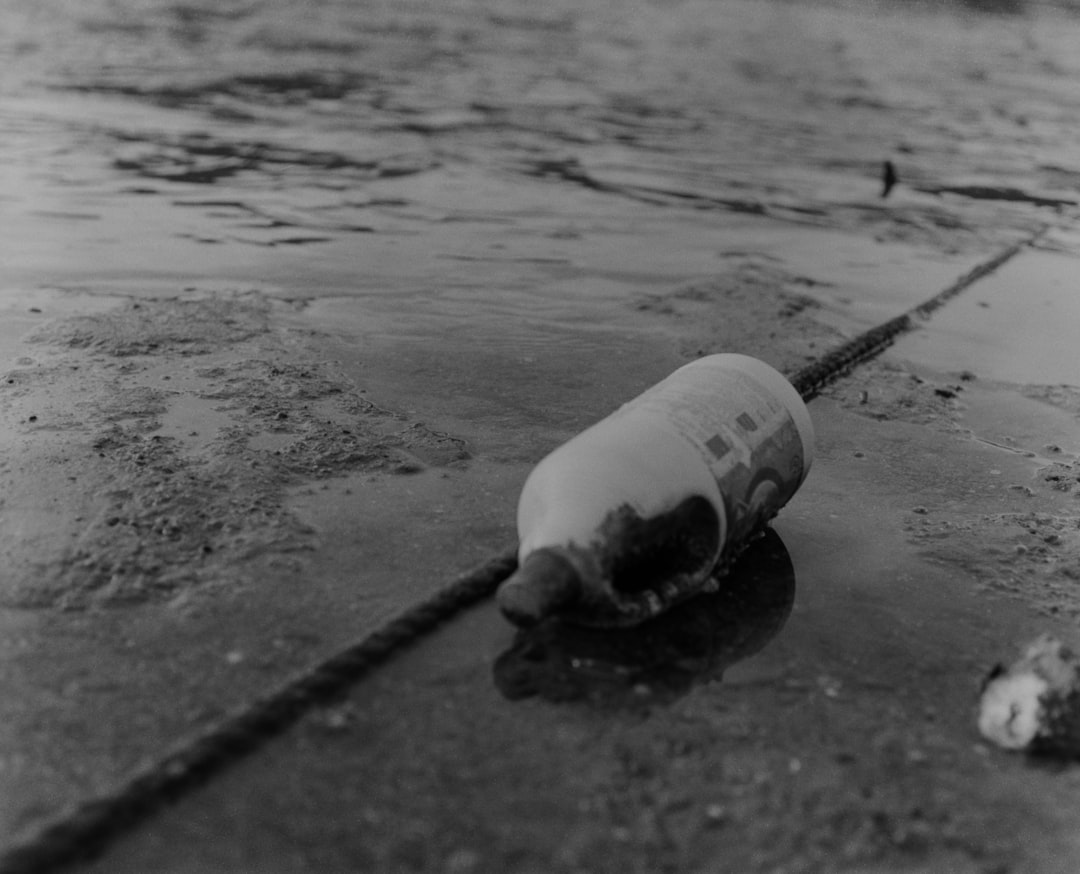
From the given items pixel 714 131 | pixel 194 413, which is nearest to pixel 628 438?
pixel 194 413

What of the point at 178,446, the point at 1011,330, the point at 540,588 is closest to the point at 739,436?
the point at 540,588

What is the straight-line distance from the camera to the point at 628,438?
2.85 meters

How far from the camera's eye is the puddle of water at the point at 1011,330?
543 centimetres

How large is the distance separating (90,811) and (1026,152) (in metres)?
11.7

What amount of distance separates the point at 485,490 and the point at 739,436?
0.97m

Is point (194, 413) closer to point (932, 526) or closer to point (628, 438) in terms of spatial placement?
point (628, 438)

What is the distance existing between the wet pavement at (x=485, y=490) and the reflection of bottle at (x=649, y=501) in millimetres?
145

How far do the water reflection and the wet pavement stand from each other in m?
0.01

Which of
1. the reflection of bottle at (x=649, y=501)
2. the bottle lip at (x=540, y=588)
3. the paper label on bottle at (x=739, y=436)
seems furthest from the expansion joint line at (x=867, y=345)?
the bottle lip at (x=540, y=588)

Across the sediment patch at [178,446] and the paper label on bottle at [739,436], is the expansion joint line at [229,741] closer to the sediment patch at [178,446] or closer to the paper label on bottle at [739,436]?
the sediment patch at [178,446]

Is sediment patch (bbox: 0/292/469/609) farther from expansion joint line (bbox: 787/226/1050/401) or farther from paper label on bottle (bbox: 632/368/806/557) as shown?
expansion joint line (bbox: 787/226/1050/401)

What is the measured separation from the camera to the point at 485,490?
12.2 ft

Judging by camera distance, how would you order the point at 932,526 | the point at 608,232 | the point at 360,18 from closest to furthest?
the point at 932,526
the point at 608,232
the point at 360,18

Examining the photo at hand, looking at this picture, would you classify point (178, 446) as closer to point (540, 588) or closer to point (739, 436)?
point (540, 588)
